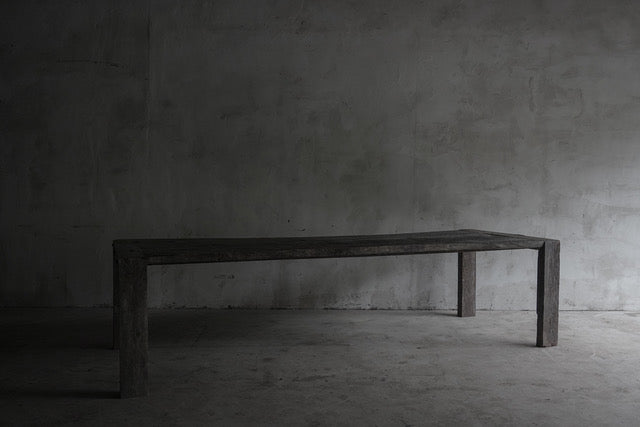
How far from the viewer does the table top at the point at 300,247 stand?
2.78 meters

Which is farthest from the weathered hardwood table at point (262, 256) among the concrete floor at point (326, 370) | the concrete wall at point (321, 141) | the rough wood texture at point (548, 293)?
the concrete wall at point (321, 141)

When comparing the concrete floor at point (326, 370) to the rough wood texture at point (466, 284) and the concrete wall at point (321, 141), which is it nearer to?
the rough wood texture at point (466, 284)

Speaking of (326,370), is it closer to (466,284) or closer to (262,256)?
(262,256)

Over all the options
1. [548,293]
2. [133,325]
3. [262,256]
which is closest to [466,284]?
[548,293]

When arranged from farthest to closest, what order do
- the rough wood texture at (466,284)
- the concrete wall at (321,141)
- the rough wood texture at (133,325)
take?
the concrete wall at (321,141) → the rough wood texture at (466,284) → the rough wood texture at (133,325)

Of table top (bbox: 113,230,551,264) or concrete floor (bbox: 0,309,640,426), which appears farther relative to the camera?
table top (bbox: 113,230,551,264)

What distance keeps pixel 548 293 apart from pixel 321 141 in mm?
1877

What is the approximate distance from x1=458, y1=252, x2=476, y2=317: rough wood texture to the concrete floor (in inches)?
4.3

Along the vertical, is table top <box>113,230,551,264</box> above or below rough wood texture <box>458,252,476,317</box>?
above

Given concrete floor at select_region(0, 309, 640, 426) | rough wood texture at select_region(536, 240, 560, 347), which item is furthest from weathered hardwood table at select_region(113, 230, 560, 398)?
concrete floor at select_region(0, 309, 640, 426)

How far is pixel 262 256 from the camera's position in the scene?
286cm

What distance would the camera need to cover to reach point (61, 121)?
4.45 meters

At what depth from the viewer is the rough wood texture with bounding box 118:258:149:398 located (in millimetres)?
2615

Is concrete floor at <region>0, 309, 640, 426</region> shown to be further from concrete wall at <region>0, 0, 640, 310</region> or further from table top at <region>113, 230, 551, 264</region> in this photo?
table top at <region>113, 230, 551, 264</region>
